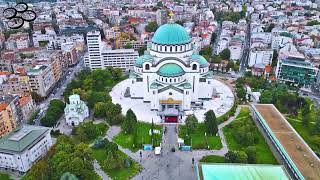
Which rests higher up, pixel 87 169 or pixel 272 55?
pixel 272 55

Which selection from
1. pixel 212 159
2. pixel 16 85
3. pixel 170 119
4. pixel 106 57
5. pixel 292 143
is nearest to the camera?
pixel 212 159

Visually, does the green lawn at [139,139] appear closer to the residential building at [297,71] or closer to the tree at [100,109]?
the tree at [100,109]

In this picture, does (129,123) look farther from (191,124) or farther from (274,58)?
(274,58)

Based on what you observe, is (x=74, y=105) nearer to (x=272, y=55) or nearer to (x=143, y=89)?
(x=143, y=89)

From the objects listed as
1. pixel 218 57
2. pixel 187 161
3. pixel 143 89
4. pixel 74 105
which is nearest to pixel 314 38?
pixel 218 57

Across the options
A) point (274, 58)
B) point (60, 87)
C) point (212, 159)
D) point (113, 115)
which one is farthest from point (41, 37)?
point (212, 159)

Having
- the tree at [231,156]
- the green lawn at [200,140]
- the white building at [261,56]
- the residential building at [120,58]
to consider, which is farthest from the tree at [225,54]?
the tree at [231,156]
